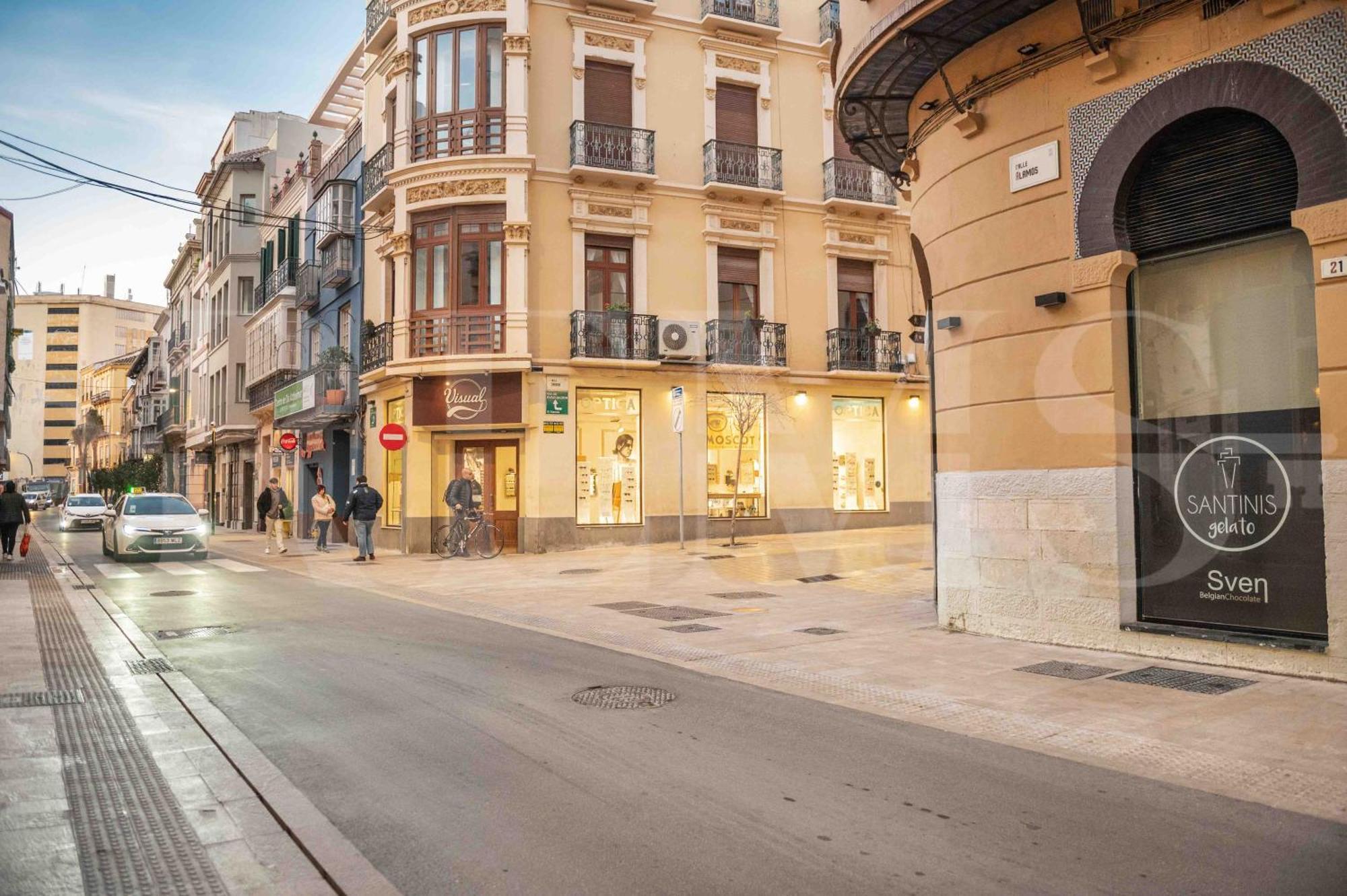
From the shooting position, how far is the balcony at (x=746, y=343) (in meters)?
23.7

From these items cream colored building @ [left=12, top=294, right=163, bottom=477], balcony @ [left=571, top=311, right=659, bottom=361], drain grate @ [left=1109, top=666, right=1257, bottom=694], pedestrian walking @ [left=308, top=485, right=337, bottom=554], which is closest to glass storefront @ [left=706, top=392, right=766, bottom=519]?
balcony @ [left=571, top=311, right=659, bottom=361]

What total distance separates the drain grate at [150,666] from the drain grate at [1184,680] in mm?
7715

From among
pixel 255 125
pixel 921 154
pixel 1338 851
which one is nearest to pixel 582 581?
pixel 921 154

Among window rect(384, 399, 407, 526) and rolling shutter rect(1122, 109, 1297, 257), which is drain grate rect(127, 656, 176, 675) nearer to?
rolling shutter rect(1122, 109, 1297, 257)

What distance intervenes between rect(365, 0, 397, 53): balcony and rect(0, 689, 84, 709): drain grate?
67.8ft

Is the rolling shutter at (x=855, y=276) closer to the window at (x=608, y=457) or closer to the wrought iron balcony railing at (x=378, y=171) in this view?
the window at (x=608, y=457)

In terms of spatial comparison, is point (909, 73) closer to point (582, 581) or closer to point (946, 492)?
point (946, 492)

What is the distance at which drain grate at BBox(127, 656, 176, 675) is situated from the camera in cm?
787

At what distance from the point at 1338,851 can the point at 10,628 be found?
38.0 feet

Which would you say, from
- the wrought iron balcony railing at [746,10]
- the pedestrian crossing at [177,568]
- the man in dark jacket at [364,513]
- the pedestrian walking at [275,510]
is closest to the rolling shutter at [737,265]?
the wrought iron balcony railing at [746,10]

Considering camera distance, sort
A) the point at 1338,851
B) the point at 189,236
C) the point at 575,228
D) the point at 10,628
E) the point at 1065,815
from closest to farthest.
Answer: the point at 1338,851 → the point at 1065,815 → the point at 10,628 → the point at 575,228 → the point at 189,236

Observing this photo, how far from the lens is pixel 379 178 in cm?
2436

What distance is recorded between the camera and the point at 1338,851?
12.9ft

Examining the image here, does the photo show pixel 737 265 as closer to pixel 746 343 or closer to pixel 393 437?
pixel 746 343
